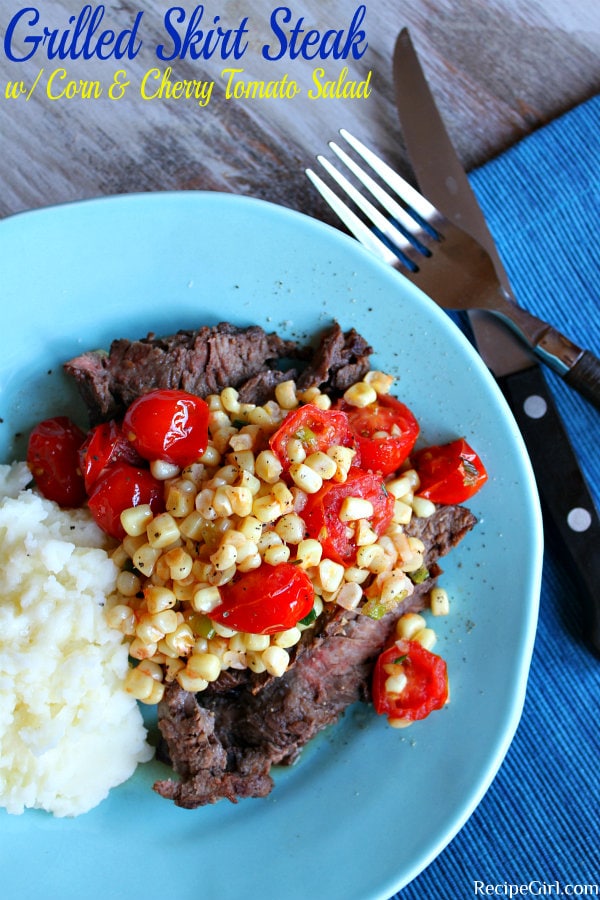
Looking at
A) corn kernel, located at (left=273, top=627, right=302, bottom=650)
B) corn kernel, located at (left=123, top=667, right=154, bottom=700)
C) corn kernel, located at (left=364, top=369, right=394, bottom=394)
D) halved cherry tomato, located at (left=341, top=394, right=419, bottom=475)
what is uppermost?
corn kernel, located at (left=364, top=369, right=394, bottom=394)

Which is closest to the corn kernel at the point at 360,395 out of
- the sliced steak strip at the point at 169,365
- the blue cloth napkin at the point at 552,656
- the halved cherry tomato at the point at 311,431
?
the halved cherry tomato at the point at 311,431

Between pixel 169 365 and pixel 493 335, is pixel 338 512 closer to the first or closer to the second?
pixel 169 365

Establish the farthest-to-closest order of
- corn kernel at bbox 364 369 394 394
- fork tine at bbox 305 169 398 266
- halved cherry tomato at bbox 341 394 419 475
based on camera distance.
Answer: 1. fork tine at bbox 305 169 398 266
2. corn kernel at bbox 364 369 394 394
3. halved cherry tomato at bbox 341 394 419 475

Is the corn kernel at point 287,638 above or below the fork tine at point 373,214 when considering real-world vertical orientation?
below

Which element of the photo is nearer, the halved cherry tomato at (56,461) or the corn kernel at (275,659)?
the corn kernel at (275,659)

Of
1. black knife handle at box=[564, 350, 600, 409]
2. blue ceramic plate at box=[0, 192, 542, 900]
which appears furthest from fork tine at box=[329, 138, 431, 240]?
black knife handle at box=[564, 350, 600, 409]

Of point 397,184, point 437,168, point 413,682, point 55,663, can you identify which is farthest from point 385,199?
point 55,663

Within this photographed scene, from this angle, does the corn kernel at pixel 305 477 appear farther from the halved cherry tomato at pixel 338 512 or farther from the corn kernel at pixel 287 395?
the corn kernel at pixel 287 395

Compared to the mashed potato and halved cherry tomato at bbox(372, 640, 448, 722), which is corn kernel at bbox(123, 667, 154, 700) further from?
halved cherry tomato at bbox(372, 640, 448, 722)
